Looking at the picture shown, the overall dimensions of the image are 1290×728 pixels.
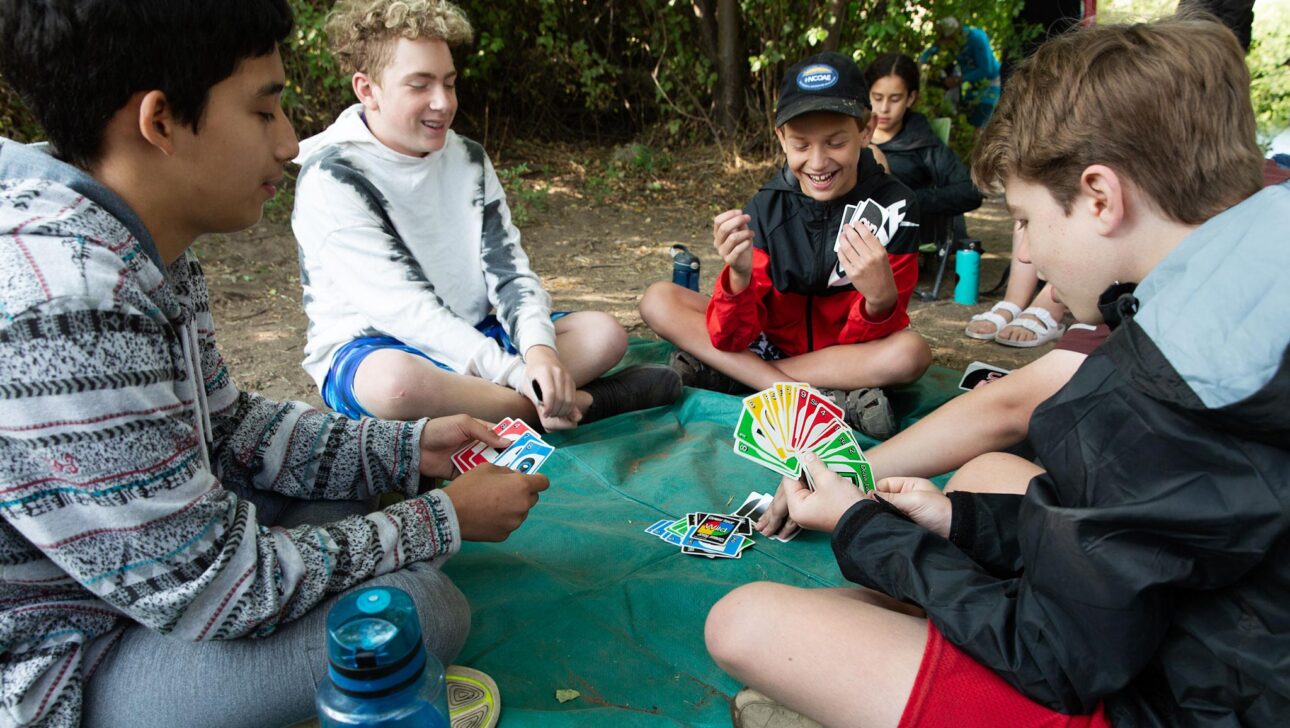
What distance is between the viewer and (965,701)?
55.4 inches

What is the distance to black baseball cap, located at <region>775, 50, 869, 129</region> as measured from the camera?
116 inches

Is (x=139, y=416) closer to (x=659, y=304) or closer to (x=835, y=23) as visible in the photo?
(x=659, y=304)

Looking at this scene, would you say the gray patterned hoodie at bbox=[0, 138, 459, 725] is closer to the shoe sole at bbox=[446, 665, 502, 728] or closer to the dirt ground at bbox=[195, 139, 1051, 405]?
the shoe sole at bbox=[446, 665, 502, 728]

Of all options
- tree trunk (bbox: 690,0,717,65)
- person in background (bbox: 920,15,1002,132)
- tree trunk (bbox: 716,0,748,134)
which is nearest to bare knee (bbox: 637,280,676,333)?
person in background (bbox: 920,15,1002,132)

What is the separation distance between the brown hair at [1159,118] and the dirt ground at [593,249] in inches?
103

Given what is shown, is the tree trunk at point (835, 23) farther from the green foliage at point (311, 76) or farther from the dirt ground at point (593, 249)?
the green foliage at point (311, 76)

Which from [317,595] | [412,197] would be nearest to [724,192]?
[412,197]

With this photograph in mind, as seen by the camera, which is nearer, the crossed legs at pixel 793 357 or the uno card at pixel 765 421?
the uno card at pixel 765 421

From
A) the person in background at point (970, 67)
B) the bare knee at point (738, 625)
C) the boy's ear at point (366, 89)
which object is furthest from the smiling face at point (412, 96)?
the person in background at point (970, 67)

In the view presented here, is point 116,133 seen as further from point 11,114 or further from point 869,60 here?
point 869,60

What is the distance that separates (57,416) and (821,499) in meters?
1.39

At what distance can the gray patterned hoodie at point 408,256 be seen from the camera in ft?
9.18

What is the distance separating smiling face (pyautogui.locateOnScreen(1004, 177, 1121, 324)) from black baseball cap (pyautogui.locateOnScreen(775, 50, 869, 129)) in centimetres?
149

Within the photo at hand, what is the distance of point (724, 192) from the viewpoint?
7.57 m
